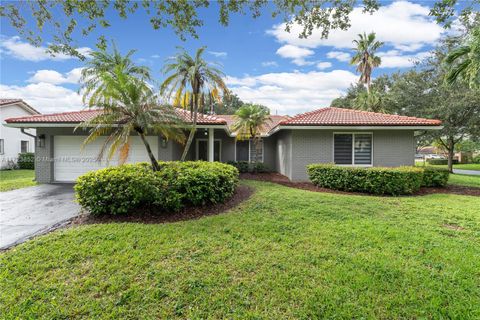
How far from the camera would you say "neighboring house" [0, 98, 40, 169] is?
18.9 metres

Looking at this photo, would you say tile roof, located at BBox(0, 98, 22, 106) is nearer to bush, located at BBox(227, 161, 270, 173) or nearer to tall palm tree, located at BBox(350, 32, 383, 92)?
bush, located at BBox(227, 161, 270, 173)

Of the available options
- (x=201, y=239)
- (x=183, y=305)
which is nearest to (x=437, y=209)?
(x=201, y=239)

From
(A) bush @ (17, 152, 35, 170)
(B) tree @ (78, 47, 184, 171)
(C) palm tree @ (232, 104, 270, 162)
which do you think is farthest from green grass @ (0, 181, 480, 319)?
(A) bush @ (17, 152, 35, 170)

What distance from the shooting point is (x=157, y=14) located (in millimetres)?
4461

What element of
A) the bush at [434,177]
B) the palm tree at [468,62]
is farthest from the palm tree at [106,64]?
the bush at [434,177]

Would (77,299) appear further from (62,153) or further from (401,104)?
(401,104)

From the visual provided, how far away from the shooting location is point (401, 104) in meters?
20.5

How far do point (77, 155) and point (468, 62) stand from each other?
16447 mm

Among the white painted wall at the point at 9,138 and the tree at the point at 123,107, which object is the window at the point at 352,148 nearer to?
the tree at the point at 123,107

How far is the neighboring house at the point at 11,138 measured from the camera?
18938 mm

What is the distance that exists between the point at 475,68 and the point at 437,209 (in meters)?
4.44

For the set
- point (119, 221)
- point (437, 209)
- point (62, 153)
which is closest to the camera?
point (119, 221)

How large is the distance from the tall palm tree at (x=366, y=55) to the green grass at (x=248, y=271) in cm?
2400

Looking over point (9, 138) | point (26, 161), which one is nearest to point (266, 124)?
point (26, 161)
